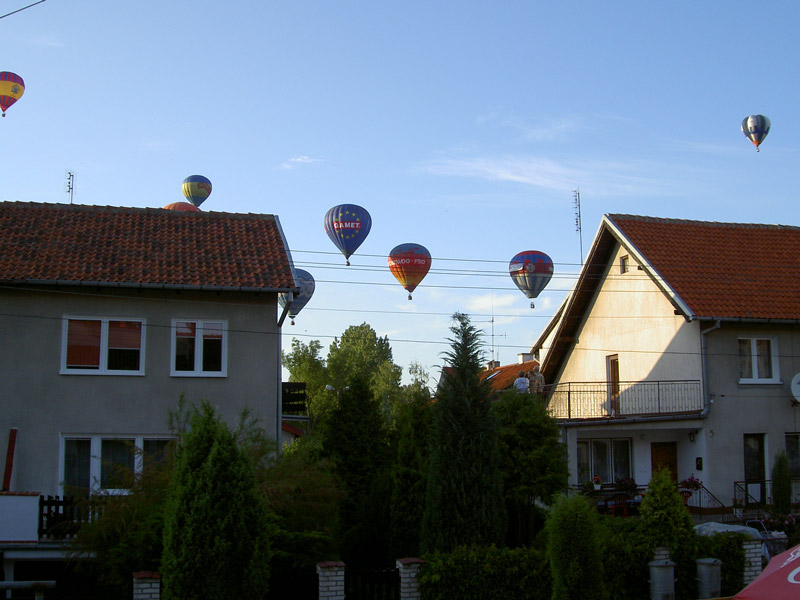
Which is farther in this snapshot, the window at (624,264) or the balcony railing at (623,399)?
the window at (624,264)

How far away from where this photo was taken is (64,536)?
1622 centimetres

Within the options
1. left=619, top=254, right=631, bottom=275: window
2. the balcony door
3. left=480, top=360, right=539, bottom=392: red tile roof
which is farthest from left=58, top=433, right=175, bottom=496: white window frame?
left=480, top=360, right=539, bottom=392: red tile roof

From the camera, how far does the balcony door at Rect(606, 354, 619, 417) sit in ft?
94.5

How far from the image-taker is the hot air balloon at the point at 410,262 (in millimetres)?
29969

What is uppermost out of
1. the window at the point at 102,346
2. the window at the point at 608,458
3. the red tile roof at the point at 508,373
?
the red tile roof at the point at 508,373

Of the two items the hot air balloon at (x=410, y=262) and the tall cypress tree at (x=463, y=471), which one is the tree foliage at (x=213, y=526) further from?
the hot air balloon at (x=410, y=262)

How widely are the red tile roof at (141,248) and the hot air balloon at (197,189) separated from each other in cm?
1246

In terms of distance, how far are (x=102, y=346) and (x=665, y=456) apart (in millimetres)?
16770

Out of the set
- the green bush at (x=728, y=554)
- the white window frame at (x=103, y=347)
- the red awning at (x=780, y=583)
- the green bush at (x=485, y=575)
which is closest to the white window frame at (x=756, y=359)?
the green bush at (x=728, y=554)

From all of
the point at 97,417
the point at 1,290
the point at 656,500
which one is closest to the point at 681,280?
the point at 656,500

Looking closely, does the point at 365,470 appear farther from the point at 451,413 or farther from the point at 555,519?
the point at 555,519

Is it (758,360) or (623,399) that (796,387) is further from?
(623,399)

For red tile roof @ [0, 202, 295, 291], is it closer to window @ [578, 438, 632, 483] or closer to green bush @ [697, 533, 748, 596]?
green bush @ [697, 533, 748, 596]

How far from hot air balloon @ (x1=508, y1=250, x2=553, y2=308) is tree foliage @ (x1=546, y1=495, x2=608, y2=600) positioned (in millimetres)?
17313
